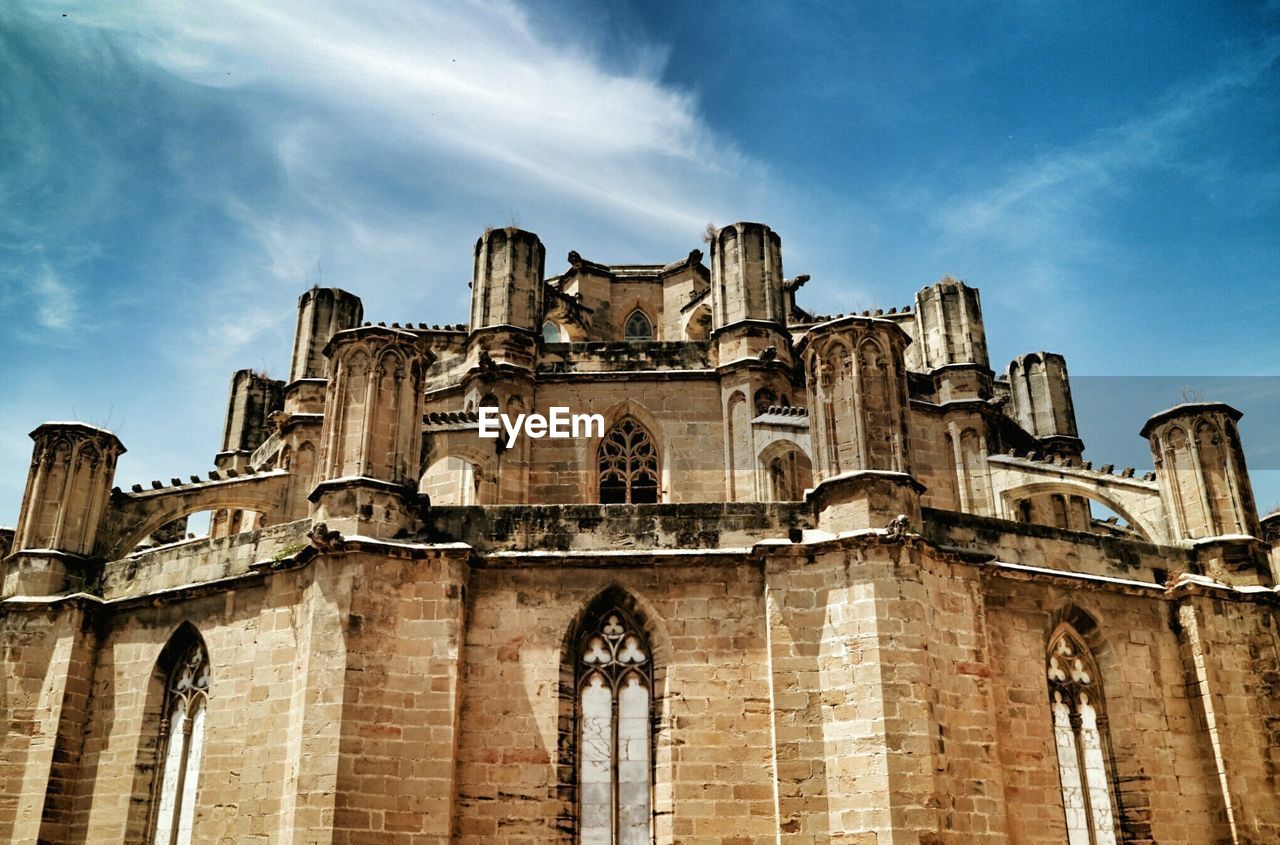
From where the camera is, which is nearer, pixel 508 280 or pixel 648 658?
pixel 648 658

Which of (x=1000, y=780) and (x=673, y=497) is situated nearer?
(x=1000, y=780)

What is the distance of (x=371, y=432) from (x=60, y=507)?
6.79 metres

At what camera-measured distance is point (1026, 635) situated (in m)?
18.7

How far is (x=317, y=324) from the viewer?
1180 inches

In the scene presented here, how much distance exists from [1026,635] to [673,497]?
350 inches

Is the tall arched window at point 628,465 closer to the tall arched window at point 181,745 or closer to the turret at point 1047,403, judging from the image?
the tall arched window at point 181,745

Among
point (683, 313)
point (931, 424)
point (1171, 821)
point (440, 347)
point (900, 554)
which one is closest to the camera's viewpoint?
point (900, 554)

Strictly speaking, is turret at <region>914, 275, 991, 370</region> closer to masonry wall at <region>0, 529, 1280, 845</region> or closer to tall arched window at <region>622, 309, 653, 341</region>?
tall arched window at <region>622, 309, 653, 341</region>

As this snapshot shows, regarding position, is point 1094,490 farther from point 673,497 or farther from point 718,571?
point 718,571

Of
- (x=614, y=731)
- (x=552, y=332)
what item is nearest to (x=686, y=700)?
(x=614, y=731)

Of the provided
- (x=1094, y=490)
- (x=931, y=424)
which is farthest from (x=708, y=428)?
(x=1094, y=490)

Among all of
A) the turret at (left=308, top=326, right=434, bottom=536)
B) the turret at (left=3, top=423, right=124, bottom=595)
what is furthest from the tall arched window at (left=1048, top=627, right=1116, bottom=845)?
the turret at (left=3, top=423, right=124, bottom=595)

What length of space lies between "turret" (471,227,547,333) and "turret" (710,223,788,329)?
4150mm

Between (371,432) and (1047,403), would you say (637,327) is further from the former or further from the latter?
(371,432)
